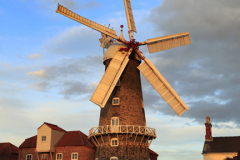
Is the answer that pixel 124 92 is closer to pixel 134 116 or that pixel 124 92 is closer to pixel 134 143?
pixel 134 116

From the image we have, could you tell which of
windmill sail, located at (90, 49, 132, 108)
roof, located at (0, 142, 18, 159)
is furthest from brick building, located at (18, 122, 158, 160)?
windmill sail, located at (90, 49, 132, 108)

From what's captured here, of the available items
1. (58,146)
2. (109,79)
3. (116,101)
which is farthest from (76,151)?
(109,79)

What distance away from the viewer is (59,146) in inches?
1729

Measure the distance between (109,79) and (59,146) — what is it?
11.9m

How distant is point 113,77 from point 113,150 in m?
8.85

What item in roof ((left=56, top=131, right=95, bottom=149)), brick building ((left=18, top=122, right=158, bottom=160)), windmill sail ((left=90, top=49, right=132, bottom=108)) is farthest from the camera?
roof ((left=56, top=131, right=95, bottom=149))

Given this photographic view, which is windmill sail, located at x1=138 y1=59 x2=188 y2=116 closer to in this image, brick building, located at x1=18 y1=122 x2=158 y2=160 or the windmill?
the windmill

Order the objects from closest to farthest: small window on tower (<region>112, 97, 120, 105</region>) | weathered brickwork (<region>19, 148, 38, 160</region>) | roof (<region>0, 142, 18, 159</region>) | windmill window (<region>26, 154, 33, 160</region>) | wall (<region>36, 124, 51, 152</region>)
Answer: small window on tower (<region>112, 97, 120, 105</region>), wall (<region>36, 124, 51, 152</region>), windmill window (<region>26, 154, 33, 160</region>), weathered brickwork (<region>19, 148, 38, 160</region>), roof (<region>0, 142, 18, 159</region>)

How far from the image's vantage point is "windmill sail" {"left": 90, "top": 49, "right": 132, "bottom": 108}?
39.3 meters

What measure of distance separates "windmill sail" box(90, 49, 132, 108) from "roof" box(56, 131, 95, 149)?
7.24 meters

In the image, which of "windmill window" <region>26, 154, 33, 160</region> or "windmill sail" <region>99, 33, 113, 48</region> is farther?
"windmill window" <region>26, 154, 33, 160</region>

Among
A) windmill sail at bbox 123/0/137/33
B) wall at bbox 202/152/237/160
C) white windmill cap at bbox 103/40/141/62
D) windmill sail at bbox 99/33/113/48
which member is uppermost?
windmill sail at bbox 123/0/137/33

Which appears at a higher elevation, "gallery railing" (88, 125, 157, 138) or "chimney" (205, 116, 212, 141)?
"chimney" (205, 116, 212, 141)

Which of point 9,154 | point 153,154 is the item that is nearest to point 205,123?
point 153,154
